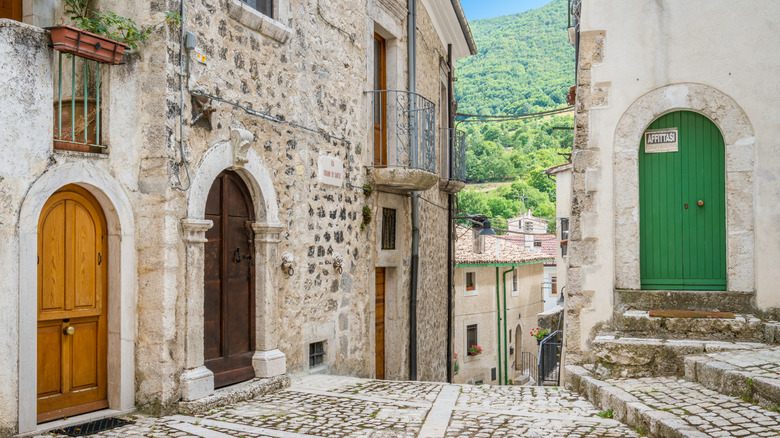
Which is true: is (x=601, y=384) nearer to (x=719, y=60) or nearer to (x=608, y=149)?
(x=608, y=149)

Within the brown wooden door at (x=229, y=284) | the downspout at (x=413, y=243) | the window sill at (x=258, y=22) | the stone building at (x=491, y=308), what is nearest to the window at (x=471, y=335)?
the stone building at (x=491, y=308)

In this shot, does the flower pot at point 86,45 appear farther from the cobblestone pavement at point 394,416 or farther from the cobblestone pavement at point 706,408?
the cobblestone pavement at point 706,408

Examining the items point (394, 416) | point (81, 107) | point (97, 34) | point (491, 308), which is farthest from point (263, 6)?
point (491, 308)

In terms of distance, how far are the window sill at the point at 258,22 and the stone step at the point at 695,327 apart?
4.52 metres

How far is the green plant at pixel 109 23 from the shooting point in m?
5.16

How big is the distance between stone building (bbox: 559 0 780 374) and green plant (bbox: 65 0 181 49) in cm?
442

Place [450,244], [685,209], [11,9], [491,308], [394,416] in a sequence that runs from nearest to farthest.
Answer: [11,9]
[394,416]
[685,209]
[450,244]
[491,308]

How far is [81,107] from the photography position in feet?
17.6

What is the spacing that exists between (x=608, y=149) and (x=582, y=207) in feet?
2.21

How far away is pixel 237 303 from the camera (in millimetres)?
6535

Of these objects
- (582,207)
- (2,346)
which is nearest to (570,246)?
(582,207)

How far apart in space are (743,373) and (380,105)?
6.40 m

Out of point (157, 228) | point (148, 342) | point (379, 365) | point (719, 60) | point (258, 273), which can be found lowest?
point (379, 365)

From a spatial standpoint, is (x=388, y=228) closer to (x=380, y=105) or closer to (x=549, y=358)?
(x=380, y=105)
